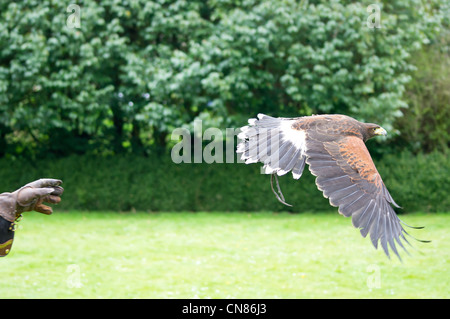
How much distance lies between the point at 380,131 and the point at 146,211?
1078 centimetres

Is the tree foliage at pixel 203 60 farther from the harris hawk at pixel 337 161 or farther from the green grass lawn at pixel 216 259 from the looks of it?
the harris hawk at pixel 337 161

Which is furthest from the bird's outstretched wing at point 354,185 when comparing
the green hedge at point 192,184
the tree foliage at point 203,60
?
the green hedge at point 192,184

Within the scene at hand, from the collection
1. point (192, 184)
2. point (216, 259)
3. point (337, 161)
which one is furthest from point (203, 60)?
point (337, 161)

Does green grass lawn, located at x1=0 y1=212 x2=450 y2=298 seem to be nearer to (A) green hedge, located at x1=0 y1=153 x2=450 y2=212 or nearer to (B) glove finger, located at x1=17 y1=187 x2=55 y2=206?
(A) green hedge, located at x1=0 y1=153 x2=450 y2=212

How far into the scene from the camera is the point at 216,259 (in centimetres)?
902

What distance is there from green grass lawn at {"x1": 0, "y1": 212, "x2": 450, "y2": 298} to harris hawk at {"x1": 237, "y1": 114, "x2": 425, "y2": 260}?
145 inches

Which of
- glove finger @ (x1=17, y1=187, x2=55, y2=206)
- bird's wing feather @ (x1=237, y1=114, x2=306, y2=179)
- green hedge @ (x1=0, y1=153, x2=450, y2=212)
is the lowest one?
green hedge @ (x1=0, y1=153, x2=450, y2=212)

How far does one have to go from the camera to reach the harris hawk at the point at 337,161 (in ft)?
10.6

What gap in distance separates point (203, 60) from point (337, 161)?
27.9ft

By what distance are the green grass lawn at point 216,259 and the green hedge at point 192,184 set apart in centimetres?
51

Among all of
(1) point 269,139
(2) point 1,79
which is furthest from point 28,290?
(2) point 1,79

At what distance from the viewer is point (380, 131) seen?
12.1ft

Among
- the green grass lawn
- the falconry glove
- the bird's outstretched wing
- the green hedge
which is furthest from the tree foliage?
the falconry glove

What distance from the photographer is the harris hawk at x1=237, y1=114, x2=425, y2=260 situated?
10.6 feet
